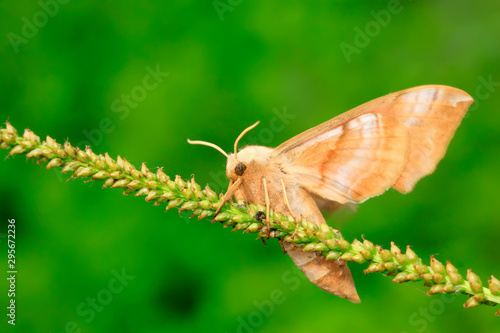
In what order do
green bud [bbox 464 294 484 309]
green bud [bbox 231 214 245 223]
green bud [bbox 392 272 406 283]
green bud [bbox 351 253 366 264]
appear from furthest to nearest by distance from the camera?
green bud [bbox 231 214 245 223], green bud [bbox 351 253 366 264], green bud [bbox 392 272 406 283], green bud [bbox 464 294 484 309]

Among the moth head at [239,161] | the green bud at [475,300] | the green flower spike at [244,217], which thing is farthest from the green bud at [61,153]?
the green bud at [475,300]

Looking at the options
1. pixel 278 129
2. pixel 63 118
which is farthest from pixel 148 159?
pixel 278 129

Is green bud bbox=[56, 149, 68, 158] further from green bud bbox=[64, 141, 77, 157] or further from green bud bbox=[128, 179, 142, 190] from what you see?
green bud bbox=[128, 179, 142, 190]

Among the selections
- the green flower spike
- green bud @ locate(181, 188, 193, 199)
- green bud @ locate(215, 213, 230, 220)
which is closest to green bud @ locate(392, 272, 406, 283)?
the green flower spike

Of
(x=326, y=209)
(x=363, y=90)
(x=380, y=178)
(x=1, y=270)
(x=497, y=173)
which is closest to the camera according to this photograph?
(x=380, y=178)

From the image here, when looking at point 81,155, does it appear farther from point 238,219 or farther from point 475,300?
point 475,300

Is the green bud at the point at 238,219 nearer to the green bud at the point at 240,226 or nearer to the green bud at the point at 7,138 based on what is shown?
the green bud at the point at 240,226

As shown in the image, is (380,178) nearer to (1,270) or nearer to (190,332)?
(190,332)
